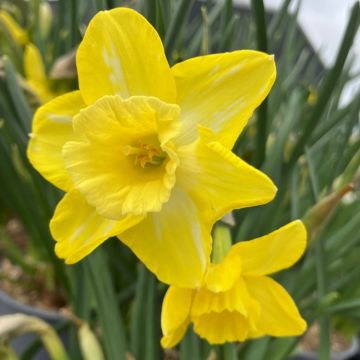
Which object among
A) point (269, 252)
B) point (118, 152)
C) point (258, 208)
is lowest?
point (258, 208)

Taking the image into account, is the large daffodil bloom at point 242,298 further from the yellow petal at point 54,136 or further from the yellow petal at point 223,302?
the yellow petal at point 54,136

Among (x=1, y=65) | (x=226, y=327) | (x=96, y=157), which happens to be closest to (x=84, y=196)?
(x=96, y=157)

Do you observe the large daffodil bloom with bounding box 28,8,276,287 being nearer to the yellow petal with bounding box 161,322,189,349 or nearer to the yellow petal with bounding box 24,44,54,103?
the yellow petal with bounding box 161,322,189,349

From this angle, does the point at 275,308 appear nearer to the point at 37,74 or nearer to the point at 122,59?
the point at 122,59

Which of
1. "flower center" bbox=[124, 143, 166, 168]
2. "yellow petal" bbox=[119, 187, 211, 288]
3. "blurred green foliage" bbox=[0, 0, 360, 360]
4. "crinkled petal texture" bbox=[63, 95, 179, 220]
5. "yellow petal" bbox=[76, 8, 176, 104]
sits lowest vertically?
"blurred green foliage" bbox=[0, 0, 360, 360]

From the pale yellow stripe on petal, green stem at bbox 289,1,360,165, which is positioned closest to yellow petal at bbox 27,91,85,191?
the pale yellow stripe on petal

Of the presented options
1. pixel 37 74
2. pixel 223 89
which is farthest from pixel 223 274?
pixel 37 74

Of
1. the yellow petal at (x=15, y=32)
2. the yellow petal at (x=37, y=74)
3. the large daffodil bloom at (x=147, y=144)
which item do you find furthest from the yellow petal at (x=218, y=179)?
the yellow petal at (x=15, y=32)
